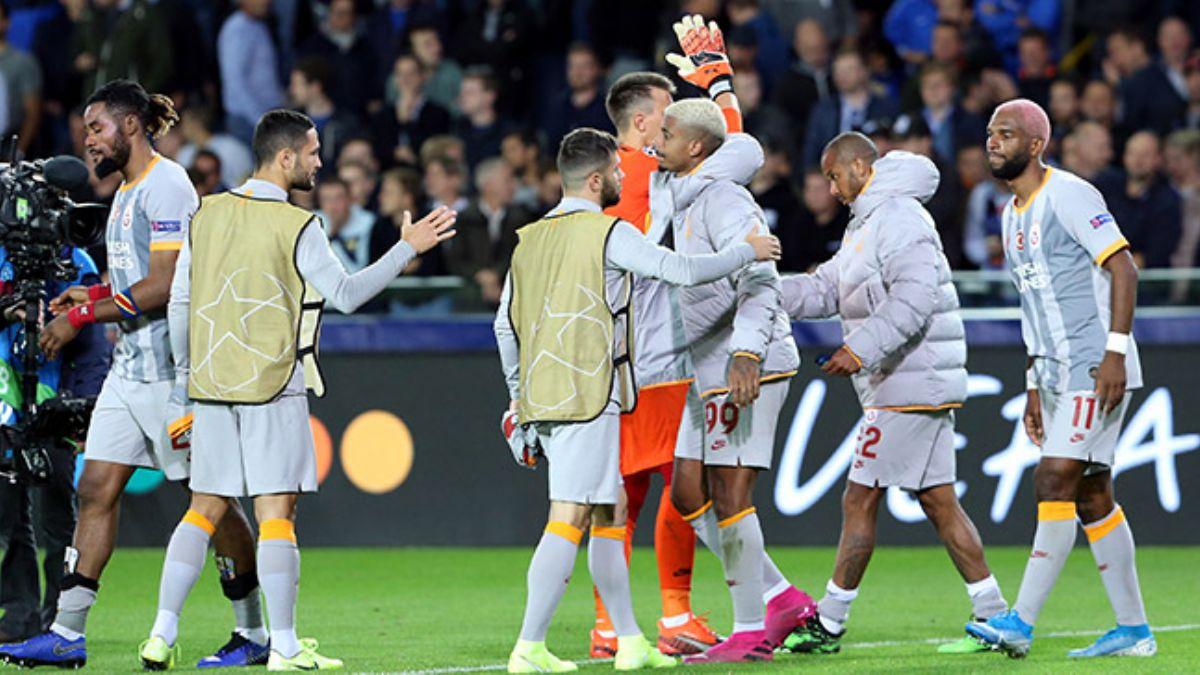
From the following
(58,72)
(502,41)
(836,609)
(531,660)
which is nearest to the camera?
(531,660)

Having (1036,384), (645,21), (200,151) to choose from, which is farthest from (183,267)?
(645,21)

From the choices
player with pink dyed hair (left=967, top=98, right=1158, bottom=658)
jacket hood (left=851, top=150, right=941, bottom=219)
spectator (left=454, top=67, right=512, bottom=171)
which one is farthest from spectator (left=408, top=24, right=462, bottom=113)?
player with pink dyed hair (left=967, top=98, right=1158, bottom=658)

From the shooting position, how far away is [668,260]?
8.05 m

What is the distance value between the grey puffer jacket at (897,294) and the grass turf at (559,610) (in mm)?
1167

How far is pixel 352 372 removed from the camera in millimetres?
14594

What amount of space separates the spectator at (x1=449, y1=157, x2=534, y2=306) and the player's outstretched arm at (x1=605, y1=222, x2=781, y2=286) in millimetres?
6852

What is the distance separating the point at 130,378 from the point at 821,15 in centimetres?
1054

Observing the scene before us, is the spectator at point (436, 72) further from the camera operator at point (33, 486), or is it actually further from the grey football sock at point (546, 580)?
the grey football sock at point (546, 580)

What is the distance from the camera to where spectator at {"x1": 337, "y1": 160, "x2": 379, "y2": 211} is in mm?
16500

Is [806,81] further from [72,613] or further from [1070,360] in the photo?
[72,613]

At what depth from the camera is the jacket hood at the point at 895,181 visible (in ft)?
30.9

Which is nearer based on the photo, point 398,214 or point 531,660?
point 531,660

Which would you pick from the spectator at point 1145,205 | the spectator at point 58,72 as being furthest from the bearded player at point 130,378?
the spectator at point 58,72

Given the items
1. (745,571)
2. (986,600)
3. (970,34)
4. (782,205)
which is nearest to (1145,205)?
(782,205)
